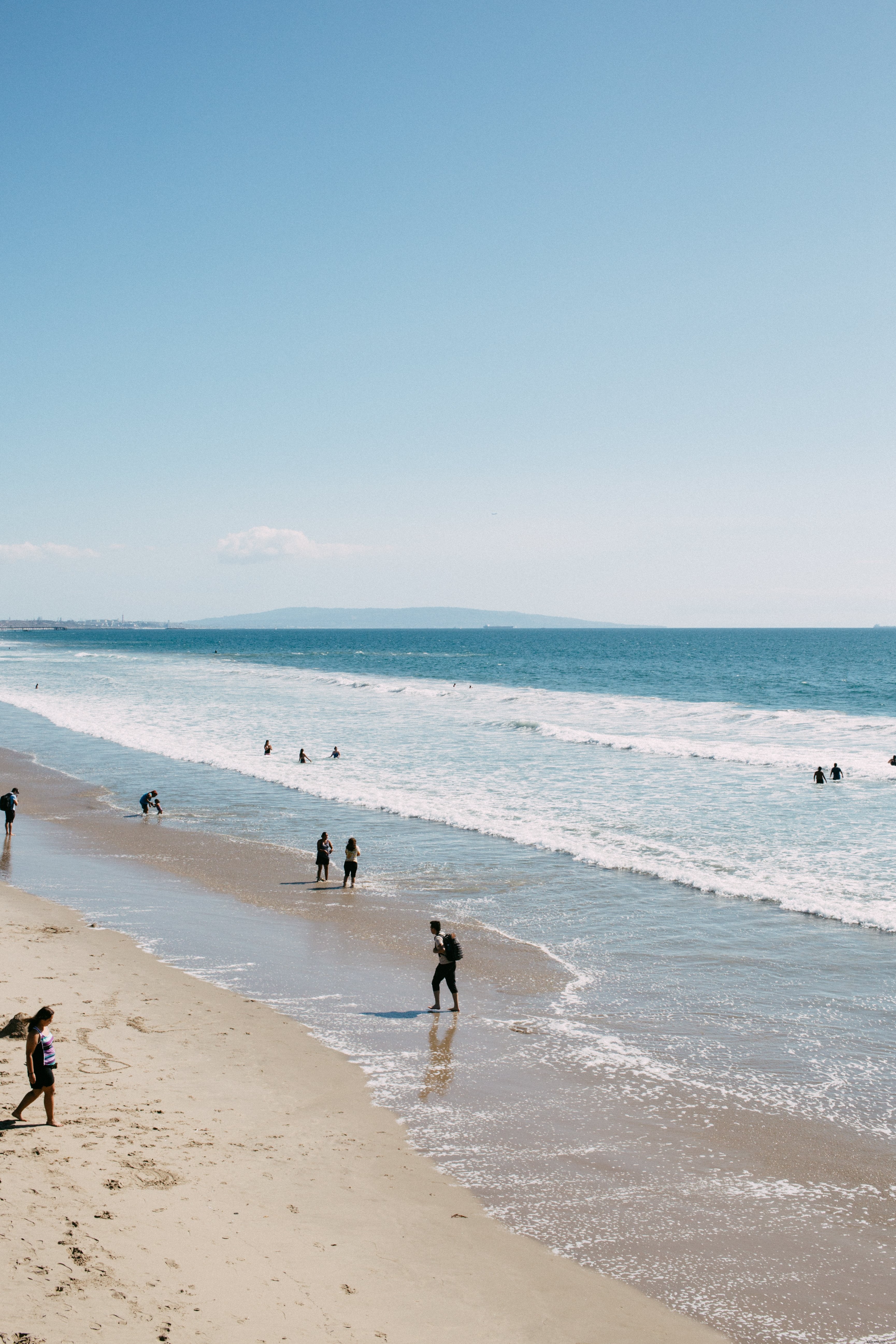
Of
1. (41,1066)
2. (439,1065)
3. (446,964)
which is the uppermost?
(41,1066)

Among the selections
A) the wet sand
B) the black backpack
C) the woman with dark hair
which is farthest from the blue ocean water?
the woman with dark hair

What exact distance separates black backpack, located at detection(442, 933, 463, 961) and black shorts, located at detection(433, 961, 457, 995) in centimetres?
8

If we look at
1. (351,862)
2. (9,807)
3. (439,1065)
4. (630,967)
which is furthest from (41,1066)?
(9,807)

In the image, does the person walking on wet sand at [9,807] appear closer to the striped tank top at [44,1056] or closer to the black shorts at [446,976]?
the black shorts at [446,976]

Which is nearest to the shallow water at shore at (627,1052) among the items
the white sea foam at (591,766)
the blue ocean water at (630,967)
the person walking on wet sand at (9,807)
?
the blue ocean water at (630,967)

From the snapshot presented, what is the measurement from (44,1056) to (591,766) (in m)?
30.5

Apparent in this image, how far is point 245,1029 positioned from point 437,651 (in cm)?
15369

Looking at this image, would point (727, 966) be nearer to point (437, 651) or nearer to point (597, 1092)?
point (597, 1092)

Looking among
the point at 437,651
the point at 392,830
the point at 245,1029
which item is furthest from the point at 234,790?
the point at 437,651

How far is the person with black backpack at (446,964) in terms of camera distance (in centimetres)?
1338

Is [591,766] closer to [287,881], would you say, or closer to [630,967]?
[287,881]

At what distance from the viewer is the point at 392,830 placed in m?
26.0

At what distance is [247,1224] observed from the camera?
25.2 ft

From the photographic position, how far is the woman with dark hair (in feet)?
29.1
